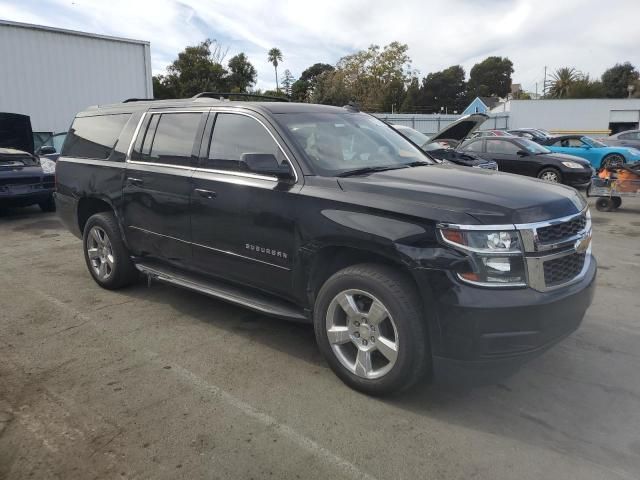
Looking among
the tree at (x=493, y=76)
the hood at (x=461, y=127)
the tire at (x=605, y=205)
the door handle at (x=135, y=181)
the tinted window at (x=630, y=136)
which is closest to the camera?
the door handle at (x=135, y=181)

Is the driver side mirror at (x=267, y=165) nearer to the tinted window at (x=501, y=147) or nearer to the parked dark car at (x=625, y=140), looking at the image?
the tinted window at (x=501, y=147)

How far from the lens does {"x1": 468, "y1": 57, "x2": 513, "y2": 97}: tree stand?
3625 inches

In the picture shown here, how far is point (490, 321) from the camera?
2838 mm

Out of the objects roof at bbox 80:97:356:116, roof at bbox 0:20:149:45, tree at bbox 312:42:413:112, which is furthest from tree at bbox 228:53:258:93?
roof at bbox 80:97:356:116

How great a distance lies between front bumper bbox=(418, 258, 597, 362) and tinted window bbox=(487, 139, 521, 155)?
11625 millimetres

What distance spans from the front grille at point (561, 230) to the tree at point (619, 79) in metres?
85.9

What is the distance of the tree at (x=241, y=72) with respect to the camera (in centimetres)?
5267

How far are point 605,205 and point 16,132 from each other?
12.4 m

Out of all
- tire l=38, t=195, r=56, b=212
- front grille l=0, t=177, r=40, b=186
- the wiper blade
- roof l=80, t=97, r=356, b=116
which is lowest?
tire l=38, t=195, r=56, b=212

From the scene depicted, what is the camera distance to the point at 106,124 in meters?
5.41

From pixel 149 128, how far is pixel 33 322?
6.62 feet

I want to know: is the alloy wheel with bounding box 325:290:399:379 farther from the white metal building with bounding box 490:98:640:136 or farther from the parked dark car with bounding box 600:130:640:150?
the white metal building with bounding box 490:98:640:136

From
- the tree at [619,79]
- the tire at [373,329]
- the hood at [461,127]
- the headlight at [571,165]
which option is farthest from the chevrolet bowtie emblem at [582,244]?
the tree at [619,79]

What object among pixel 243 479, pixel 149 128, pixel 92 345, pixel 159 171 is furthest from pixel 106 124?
pixel 243 479
